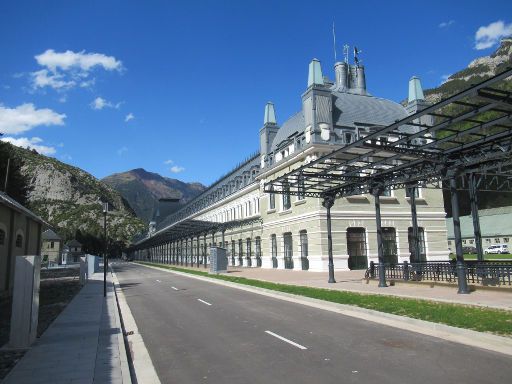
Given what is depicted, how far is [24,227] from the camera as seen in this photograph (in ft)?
78.6

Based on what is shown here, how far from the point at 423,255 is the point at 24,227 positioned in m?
31.7

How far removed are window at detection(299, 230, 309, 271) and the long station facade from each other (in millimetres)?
87

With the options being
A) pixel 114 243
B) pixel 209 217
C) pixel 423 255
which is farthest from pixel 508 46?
pixel 114 243

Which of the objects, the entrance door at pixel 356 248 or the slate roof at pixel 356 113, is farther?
the slate roof at pixel 356 113

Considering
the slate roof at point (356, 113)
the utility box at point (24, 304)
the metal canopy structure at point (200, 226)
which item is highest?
the slate roof at point (356, 113)

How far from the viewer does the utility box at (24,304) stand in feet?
28.8

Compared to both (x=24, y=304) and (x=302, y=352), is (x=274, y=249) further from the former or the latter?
(x=302, y=352)

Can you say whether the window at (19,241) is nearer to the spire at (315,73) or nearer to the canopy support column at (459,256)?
the canopy support column at (459,256)

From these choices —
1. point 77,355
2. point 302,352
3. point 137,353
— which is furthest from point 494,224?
point 77,355

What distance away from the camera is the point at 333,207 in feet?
113

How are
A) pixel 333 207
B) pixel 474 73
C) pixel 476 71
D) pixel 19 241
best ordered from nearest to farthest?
pixel 19 241 → pixel 333 207 → pixel 474 73 → pixel 476 71

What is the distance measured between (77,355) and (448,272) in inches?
608

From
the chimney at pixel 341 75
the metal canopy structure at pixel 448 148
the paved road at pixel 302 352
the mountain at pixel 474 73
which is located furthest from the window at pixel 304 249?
the mountain at pixel 474 73

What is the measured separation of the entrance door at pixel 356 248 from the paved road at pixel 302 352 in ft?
73.8
